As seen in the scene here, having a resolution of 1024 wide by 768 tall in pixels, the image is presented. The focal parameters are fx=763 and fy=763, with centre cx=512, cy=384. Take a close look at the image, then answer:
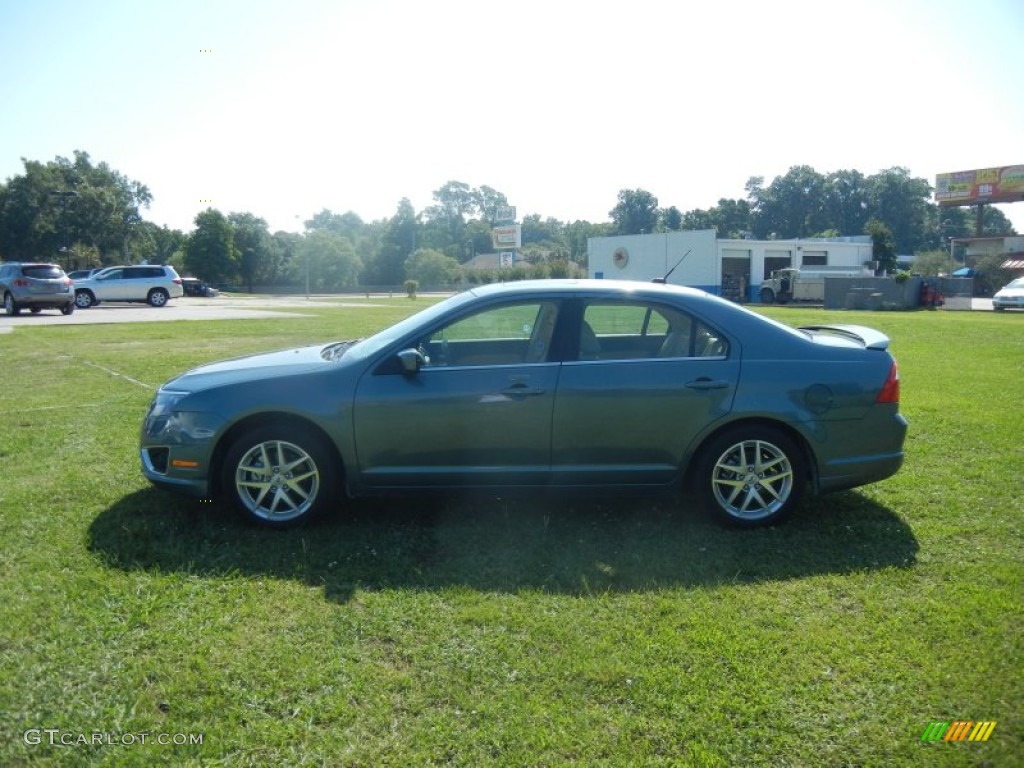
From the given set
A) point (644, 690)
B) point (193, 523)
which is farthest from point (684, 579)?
point (193, 523)

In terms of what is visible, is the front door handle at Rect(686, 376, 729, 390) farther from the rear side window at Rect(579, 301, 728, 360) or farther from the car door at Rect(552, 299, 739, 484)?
the rear side window at Rect(579, 301, 728, 360)

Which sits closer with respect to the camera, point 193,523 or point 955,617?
point 955,617

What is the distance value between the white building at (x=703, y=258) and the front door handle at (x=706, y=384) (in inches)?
1801

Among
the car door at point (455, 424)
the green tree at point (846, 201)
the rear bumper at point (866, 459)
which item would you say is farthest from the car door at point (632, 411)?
the green tree at point (846, 201)

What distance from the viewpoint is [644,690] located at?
304 cm

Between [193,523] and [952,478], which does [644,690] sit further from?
[952,478]

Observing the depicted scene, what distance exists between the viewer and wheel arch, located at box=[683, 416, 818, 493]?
4.84 metres

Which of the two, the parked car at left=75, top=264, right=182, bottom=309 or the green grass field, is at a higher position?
the parked car at left=75, top=264, right=182, bottom=309

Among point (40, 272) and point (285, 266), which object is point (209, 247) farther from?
point (40, 272)

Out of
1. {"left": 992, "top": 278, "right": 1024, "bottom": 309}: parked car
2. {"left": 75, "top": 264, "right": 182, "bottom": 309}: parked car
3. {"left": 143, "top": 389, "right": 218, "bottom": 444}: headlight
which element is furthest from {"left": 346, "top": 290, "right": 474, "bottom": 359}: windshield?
{"left": 992, "top": 278, "right": 1024, "bottom": 309}: parked car

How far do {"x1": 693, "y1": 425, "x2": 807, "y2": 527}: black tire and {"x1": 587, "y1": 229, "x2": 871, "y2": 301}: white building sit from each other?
45.6 meters

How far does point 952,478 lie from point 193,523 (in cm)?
554

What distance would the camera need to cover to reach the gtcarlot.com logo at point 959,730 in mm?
2766

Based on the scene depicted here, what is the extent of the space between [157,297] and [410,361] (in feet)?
107
